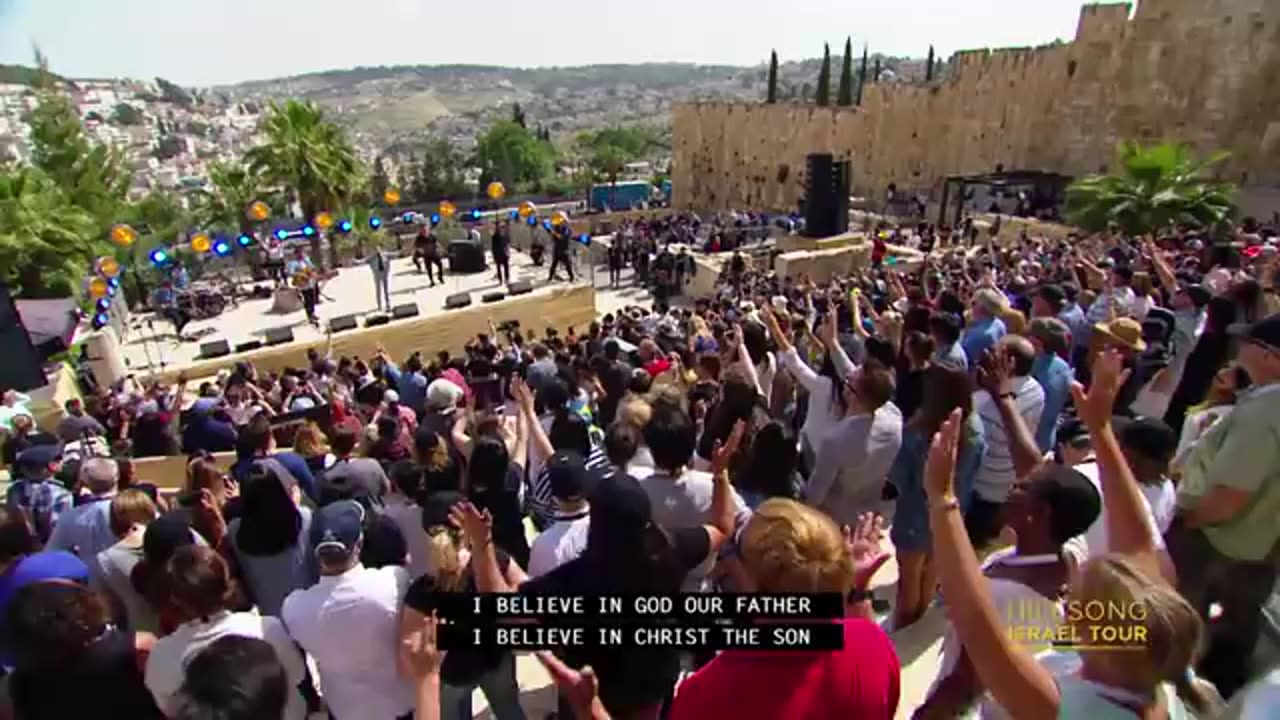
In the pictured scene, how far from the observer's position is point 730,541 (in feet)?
9.59

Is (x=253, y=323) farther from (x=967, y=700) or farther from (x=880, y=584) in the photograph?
(x=967, y=700)

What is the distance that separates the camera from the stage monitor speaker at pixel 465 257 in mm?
22266

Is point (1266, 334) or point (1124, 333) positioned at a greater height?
point (1266, 334)

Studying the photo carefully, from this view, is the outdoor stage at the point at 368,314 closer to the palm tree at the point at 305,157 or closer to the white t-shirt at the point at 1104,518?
the palm tree at the point at 305,157

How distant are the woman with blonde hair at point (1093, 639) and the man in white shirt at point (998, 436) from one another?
1.83 m

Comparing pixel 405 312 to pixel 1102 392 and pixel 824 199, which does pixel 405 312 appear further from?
pixel 1102 392

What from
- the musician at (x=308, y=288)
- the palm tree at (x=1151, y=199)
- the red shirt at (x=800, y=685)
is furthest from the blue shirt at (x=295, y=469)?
the palm tree at (x=1151, y=199)

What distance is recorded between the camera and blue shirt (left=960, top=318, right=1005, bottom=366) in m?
5.23

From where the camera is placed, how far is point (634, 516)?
8.55 feet

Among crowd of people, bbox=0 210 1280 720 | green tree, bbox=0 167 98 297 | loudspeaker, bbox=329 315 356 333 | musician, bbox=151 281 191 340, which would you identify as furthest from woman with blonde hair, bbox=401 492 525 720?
green tree, bbox=0 167 98 297

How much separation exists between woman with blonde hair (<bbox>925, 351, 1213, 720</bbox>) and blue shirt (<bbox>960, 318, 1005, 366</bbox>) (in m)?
3.34

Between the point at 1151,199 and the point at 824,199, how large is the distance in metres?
8.22

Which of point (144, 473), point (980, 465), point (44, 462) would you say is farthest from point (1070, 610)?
point (144, 473)

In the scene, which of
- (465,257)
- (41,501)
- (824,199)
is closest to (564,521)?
(41,501)
